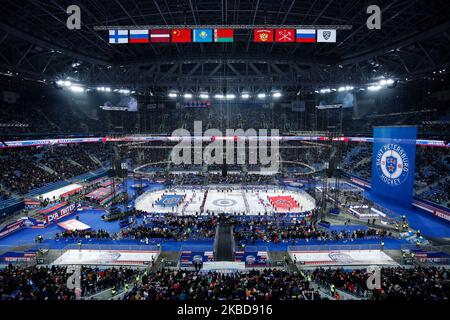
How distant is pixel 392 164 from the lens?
2511 cm

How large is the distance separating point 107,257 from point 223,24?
19198 millimetres

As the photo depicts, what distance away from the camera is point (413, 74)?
2484 cm

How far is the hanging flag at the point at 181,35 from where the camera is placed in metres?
14.2

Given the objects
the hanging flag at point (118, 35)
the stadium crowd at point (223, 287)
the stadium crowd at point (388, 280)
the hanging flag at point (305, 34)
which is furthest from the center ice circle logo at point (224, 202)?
the hanging flag at point (118, 35)

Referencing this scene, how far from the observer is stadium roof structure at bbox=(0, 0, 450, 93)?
57.1ft

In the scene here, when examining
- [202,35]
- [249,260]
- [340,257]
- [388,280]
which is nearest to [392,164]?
[340,257]

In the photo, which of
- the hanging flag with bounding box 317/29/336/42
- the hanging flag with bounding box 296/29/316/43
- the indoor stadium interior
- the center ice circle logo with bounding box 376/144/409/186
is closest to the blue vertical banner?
the center ice circle logo with bounding box 376/144/409/186

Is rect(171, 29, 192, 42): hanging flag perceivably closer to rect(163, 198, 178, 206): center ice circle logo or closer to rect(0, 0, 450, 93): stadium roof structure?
rect(0, 0, 450, 93): stadium roof structure

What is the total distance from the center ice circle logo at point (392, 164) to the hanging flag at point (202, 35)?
68.2ft

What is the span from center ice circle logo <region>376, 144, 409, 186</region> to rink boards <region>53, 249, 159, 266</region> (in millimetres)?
23235

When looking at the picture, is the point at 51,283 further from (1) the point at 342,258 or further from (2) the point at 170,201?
(2) the point at 170,201

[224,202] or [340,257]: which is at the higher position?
[224,202]

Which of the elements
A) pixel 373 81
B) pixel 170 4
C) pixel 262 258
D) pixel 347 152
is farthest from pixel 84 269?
pixel 347 152
